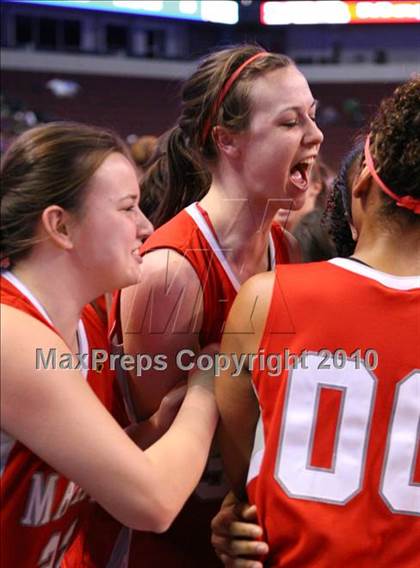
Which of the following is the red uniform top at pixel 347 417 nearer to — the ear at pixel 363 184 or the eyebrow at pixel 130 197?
the ear at pixel 363 184

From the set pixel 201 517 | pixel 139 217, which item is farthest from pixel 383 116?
pixel 201 517

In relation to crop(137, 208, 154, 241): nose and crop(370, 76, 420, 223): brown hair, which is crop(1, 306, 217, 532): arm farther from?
crop(370, 76, 420, 223): brown hair

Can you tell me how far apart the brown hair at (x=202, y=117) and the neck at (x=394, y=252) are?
0.44 m

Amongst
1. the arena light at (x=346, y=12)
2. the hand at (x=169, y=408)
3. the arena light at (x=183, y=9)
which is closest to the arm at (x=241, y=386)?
the hand at (x=169, y=408)

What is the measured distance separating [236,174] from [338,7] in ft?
50.5

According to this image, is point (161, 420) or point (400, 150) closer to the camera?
point (400, 150)

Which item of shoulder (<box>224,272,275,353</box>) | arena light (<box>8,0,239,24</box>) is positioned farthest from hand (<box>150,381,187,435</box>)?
arena light (<box>8,0,239,24</box>)

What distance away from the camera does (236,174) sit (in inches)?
64.6

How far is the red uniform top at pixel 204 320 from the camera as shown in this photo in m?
1.54

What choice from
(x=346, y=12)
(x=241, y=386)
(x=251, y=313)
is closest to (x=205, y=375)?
(x=241, y=386)

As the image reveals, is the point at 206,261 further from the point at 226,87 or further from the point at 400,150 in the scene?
the point at 400,150

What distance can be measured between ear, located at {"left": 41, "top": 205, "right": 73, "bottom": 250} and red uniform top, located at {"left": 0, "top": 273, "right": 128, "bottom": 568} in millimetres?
87

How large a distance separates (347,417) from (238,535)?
0.90 ft

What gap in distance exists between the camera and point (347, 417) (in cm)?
122
